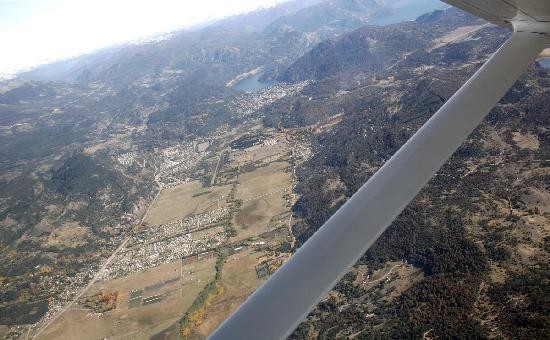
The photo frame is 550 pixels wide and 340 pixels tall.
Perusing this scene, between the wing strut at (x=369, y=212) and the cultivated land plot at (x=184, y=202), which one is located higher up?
the wing strut at (x=369, y=212)

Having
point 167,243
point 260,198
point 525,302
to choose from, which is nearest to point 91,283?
point 167,243

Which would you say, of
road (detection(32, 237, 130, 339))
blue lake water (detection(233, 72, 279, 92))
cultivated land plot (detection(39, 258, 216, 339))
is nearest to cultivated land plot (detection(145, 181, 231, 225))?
road (detection(32, 237, 130, 339))

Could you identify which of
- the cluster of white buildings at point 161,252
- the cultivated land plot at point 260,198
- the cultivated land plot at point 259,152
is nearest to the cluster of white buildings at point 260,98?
the cultivated land plot at point 259,152

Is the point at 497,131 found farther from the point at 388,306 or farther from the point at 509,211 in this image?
the point at 388,306

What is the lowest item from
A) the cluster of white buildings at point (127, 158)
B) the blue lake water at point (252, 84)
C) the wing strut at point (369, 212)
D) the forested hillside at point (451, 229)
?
the cluster of white buildings at point (127, 158)

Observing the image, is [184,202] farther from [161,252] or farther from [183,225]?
[161,252]

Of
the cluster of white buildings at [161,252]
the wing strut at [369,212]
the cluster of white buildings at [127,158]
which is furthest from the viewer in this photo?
the cluster of white buildings at [127,158]

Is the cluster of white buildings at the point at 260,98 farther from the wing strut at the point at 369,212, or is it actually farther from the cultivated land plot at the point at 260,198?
the wing strut at the point at 369,212

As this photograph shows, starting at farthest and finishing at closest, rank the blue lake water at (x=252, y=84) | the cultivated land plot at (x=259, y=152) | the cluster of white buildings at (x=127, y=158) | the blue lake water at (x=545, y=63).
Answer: the blue lake water at (x=252, y=84) → the cluster of white buildings at (x=127, y=158) → the cultivated land plot at (x=259, y=152) → the blue lake water at (x=545, y=63)
